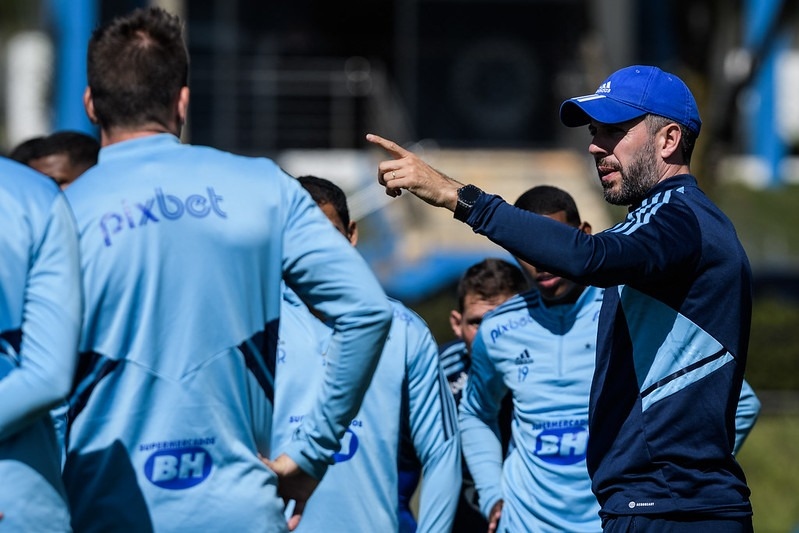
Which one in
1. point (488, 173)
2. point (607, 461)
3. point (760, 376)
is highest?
point (607, 461)

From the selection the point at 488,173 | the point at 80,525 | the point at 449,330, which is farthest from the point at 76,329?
the point at 488,173

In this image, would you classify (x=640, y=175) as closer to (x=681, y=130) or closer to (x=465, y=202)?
(x=681, y=130)

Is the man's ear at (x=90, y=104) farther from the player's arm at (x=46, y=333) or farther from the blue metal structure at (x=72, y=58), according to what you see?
the blue metal structure at (x=72, y=58)

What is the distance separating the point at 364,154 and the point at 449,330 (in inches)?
205

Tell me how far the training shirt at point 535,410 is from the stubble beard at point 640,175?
3.78 feet

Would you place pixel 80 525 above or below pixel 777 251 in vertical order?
above

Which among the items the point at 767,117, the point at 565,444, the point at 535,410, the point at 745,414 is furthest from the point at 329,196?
the point at 767,117

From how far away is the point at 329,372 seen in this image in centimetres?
357

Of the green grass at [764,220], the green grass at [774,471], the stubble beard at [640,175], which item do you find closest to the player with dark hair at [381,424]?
the stubble beard at [640,175]

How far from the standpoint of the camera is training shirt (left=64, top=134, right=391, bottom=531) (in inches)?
134

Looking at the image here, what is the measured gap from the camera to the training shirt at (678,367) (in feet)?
12.6

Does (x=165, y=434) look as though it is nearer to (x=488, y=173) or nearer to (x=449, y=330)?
(x=449, y=330)

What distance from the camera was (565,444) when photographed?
16.6 feet

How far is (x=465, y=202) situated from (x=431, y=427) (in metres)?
1.41
